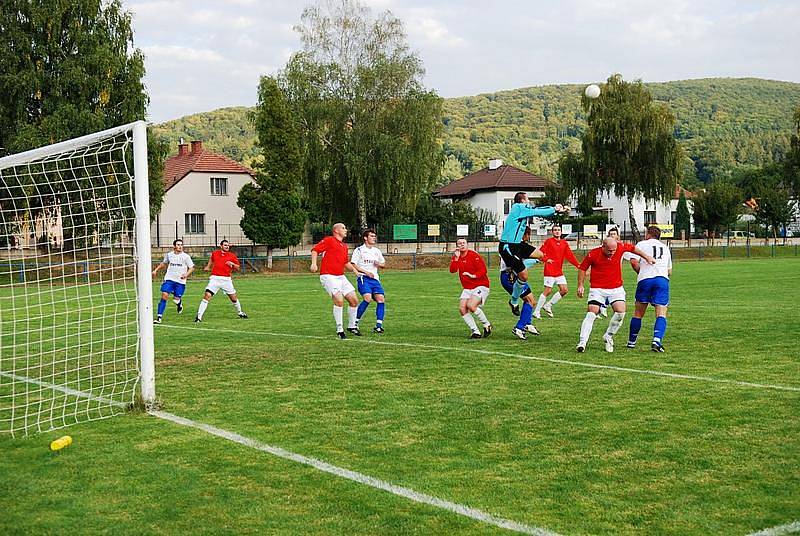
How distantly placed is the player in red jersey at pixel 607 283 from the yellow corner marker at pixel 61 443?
7.52m

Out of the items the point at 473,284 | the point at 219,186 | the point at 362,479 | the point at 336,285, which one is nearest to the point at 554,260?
the point at 473,284

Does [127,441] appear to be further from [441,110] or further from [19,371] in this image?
[441,110]

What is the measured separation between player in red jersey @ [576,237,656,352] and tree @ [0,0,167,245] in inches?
1258

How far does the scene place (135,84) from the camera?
139 feet

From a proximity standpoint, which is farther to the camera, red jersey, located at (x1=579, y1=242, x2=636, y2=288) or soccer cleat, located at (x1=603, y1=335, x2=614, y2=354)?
red jersey, located at (x1=579, y1=242, x2=636, y2=288)

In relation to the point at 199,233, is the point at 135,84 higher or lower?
higher

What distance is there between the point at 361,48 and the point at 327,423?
4575cm

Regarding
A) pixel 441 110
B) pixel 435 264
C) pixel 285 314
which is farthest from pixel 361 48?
pixel 285 314

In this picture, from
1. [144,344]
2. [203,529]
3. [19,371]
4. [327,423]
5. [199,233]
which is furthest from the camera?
[199,233]

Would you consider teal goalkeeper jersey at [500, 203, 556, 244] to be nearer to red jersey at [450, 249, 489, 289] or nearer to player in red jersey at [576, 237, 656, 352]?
red jersey at [450, 249, 489, 289]

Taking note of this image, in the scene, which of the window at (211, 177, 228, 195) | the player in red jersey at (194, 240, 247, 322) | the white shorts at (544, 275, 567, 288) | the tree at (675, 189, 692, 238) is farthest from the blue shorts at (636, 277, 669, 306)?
the tree at (675, 189, 692, 238)

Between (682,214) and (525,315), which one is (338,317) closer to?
(525,315)

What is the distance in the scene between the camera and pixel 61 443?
23.9 ft

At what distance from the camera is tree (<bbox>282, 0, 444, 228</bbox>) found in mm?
49938
